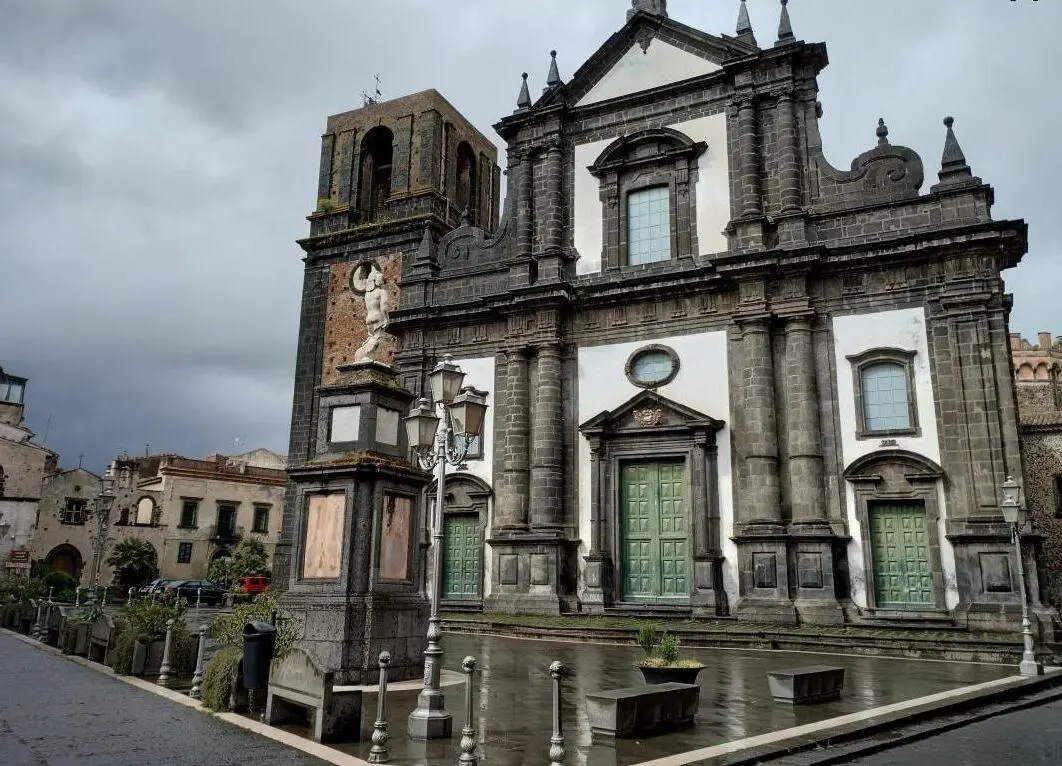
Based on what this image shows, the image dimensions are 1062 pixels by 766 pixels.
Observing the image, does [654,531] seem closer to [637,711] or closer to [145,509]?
Result: [637,711]

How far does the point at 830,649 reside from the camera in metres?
16.1

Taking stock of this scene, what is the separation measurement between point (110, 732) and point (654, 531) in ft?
48.4

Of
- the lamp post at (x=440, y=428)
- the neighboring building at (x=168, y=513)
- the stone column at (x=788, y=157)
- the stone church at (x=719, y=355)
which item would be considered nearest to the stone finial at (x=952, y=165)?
the stone church at (x=719, y=355)

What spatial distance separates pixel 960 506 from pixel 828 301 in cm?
543

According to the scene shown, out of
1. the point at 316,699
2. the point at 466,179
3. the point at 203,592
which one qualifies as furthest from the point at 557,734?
the point at 203,592

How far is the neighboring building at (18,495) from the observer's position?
40188 millimetres

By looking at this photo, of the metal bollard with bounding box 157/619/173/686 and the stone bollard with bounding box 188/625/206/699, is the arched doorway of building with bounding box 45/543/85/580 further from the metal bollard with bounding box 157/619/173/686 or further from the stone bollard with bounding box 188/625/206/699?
the stone bollard with bounding box 188/625/206/699

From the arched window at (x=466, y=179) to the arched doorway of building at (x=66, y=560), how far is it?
2874 cm

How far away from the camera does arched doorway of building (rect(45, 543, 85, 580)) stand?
43.6 metres

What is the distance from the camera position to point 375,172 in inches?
1264

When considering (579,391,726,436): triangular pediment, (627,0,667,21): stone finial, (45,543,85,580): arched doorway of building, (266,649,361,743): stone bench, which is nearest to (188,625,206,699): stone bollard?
(266,649,361,743): stone bench

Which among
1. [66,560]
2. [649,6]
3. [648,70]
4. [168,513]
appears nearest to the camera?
[648,70]

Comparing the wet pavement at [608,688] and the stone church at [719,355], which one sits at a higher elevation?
the stone church at [719,355]

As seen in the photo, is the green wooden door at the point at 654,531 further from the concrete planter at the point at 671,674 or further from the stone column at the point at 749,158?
the concrete planter at the point at 671,674
